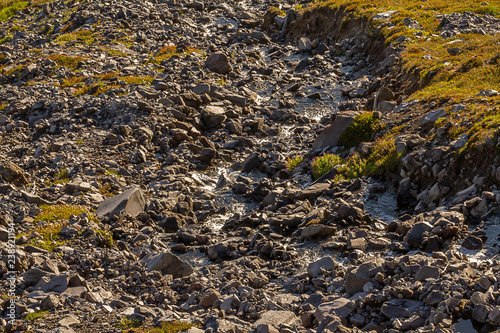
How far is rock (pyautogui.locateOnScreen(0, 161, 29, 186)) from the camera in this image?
17.2 meters

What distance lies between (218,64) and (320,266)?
2009cm

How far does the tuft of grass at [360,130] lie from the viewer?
19375mm

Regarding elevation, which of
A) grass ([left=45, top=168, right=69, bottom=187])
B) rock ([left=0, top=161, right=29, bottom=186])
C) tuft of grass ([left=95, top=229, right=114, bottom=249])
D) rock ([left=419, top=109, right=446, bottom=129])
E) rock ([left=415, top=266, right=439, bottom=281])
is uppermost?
rock ([left=419, top=109, right=446, bottom=129])

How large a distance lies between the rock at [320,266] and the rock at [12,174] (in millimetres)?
11423

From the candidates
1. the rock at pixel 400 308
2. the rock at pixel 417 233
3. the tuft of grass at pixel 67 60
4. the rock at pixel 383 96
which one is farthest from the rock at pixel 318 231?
the tuft of grass at pixel 67 60

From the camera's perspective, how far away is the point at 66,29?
38750mm

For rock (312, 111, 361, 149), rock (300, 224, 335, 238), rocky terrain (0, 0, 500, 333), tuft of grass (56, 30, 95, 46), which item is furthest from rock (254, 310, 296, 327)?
tuft of grass (56, 30, 95, 46)

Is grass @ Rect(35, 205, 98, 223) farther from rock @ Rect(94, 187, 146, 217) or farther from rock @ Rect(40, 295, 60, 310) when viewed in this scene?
rock @ Rect(40, 295, 60, 310)

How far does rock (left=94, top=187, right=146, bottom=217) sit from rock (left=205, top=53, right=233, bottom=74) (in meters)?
14.5

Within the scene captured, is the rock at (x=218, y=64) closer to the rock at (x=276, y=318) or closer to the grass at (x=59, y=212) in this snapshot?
the grass at (x=59, y=212)

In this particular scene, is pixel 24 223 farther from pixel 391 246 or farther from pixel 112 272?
pixel 391 246

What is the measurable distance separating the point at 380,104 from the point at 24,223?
14860mm

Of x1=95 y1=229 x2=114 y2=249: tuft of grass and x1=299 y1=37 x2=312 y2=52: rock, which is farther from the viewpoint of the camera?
x1=299 y1=37 x2=312 y2=52: rock

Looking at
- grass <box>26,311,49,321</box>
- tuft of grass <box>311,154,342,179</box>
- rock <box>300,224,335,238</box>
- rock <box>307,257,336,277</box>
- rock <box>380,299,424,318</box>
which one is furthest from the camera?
tuft of grass <box>311,154,342,179</box>
